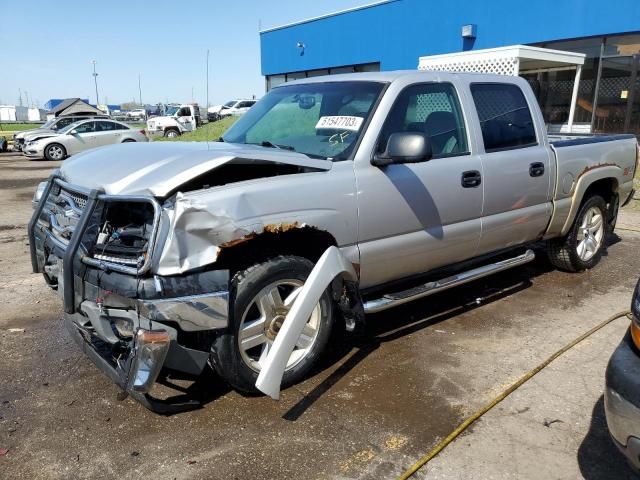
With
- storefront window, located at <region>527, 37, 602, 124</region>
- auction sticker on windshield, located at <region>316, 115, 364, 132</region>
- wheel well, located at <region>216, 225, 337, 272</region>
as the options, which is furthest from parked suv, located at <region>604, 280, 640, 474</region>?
storefront window, located at <region>527, 37, 602, 124</region>

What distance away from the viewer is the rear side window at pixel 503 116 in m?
4.48

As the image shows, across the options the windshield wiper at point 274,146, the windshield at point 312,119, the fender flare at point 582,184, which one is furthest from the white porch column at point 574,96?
the windshield wiper at point 274,146

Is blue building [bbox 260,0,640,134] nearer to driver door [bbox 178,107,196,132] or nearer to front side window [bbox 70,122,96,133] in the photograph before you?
front side window [bbox 70,122,96,133]

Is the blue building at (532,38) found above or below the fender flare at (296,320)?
above

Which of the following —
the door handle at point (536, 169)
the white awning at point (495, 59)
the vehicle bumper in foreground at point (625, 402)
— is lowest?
the vehicle bumper in foreground at point (625, 402)

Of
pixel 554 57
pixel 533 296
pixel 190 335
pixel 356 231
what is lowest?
pixel 533 296

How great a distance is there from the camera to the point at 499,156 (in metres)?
4.46

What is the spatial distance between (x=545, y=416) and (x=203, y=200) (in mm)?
2259

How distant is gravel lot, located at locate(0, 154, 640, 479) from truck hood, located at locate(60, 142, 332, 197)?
4.28ft

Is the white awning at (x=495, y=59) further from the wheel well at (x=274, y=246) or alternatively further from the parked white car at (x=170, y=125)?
the parked white car at (x=170, y=125)

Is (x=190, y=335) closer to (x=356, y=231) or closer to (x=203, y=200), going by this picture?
(x=203, y=200)


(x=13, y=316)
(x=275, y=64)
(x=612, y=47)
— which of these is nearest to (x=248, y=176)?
(x=13, y=316)

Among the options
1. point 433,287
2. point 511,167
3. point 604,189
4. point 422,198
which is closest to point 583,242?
point 604,189

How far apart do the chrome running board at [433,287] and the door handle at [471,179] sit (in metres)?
0.71
